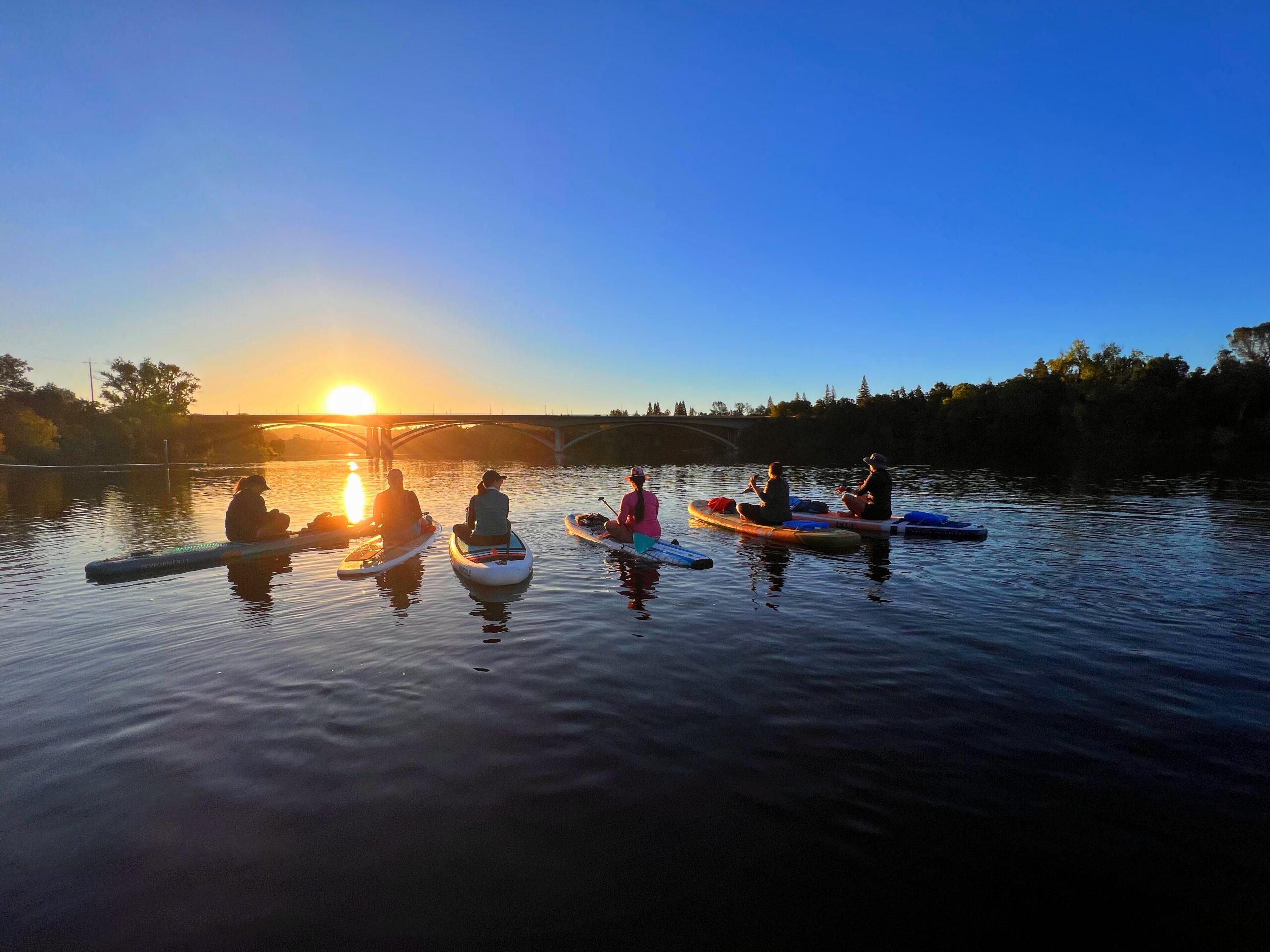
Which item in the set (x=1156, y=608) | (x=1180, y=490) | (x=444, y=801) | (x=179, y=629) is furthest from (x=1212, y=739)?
(x=1180, y=490)

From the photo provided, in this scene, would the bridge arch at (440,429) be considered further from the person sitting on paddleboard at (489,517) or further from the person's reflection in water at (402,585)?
the person sitting on paddleboard at (489,517)

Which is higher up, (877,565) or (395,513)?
(395,513)

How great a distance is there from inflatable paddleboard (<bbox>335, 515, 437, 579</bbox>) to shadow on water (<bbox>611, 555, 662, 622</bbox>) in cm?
549

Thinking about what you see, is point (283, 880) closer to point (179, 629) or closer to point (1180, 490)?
point (179, 629)

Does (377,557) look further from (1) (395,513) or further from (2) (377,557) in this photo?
(1) (395,513)

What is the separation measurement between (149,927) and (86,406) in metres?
108

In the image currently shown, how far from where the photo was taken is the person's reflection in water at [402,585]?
12031 mm

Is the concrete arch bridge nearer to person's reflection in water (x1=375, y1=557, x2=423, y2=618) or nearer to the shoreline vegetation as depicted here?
the shoreline vegetation

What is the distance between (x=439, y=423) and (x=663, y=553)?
3374 inches

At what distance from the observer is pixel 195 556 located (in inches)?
620

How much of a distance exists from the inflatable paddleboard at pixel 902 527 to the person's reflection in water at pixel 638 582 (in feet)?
24.7

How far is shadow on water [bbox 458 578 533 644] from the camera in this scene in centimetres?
1050

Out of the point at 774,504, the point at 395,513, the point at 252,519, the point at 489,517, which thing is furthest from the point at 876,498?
the point at 252,519

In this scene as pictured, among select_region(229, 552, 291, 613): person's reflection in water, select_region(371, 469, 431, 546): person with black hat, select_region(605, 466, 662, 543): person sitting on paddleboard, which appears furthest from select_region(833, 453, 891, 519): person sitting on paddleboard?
select_region(229, 552, 291, 613): person's reflection in water
